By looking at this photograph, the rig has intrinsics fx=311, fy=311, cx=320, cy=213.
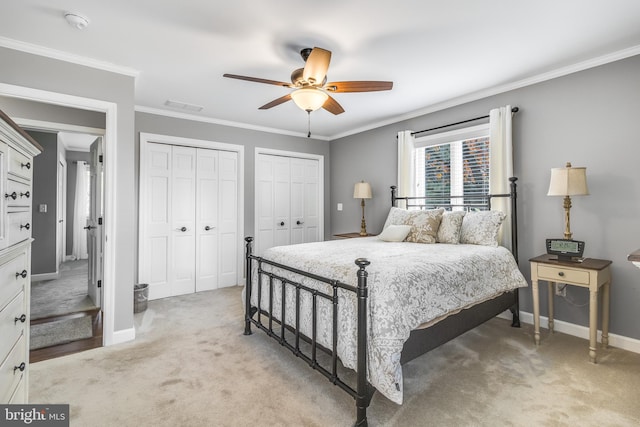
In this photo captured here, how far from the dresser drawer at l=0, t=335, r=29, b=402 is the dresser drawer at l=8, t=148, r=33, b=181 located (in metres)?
0.71

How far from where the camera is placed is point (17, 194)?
4.06 feet

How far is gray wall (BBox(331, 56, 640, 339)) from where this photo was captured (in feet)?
8.57

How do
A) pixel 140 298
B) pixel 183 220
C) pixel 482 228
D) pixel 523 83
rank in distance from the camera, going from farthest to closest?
pixel 183 220 < pixel 140 298 < pixel 523 83 < pixel 482 228

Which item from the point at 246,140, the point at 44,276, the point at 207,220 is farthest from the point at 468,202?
the point at 44,276

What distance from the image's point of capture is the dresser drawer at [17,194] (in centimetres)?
116

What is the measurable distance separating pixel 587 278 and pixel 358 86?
2.32m

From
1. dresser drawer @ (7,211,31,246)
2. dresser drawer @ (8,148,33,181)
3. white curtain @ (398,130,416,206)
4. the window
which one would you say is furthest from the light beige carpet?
white curtain @ (398,130,416,206)

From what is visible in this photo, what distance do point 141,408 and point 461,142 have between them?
3975mm

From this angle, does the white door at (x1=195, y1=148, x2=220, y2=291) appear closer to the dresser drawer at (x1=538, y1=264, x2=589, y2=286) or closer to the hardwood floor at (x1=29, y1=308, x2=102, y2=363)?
the hardwood floor at (x1=29, y1=308, x2=102, y2=363)

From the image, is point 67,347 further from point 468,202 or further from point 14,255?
point 468,202

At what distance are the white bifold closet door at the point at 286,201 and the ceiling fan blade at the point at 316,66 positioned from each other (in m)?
2.85

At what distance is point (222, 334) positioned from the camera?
2961 millimetres

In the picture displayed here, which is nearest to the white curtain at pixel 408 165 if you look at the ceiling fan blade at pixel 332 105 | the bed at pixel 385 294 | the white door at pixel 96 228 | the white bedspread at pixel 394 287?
the bed at pixel 385 294

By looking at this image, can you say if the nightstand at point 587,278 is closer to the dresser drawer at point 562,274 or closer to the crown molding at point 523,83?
the dresser drawer at point 562,274
